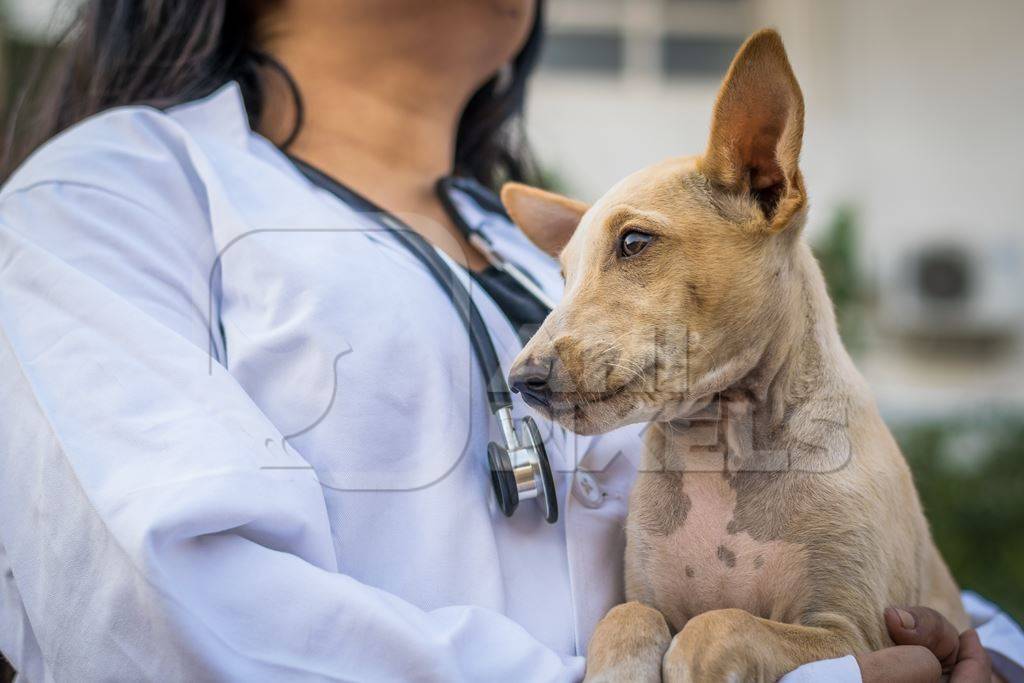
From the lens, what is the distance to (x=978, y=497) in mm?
6285

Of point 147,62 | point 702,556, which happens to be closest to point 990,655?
point 702,556

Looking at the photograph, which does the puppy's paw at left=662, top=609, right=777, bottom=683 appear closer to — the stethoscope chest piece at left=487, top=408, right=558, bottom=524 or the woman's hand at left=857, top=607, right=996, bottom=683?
the woman's hand at left=857, top=607, right=996, bottom=683

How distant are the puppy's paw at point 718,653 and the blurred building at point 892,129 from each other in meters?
7.97

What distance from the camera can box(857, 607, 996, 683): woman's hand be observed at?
1.35m

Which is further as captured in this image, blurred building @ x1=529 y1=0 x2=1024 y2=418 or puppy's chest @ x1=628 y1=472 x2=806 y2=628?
blurred building @ x1=529 y1=0 x2=1024 y2=418

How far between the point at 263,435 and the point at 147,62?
1378mm

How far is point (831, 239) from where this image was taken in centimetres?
770

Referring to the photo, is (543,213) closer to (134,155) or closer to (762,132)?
(762,132)

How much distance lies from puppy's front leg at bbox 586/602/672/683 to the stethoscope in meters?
0.20

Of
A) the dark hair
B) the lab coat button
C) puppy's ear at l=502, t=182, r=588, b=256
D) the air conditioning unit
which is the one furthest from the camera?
the air conditioning unit

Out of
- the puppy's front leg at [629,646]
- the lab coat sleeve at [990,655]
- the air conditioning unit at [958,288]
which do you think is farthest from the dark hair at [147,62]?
the air conditioning unit at [958,288]

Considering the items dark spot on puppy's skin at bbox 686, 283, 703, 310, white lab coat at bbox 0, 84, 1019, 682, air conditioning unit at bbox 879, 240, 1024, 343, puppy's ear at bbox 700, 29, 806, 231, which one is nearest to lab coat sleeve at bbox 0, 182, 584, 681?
white lab coat at bbox 0, 84, 1019, 682

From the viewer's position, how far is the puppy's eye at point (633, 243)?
4.79 ft

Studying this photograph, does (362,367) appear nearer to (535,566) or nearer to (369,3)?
(535,566)
